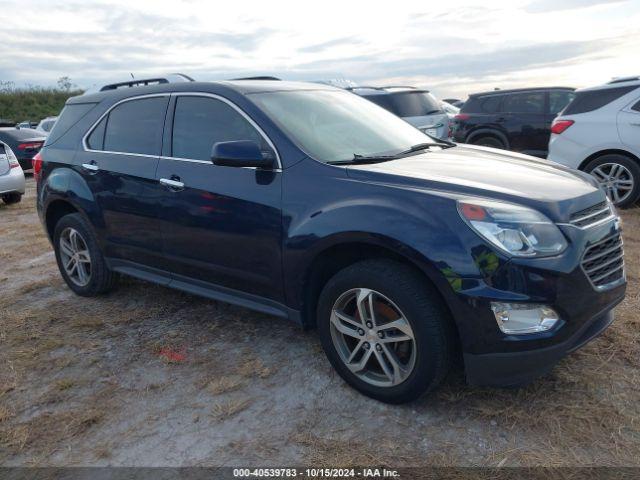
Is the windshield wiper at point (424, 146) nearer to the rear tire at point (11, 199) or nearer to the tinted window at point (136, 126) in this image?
the tinted window at point (136, 126)

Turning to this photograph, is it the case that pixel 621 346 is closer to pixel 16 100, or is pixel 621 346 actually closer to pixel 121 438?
pixel 121 438

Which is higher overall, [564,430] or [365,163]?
[365,163]

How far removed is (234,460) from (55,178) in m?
3.25

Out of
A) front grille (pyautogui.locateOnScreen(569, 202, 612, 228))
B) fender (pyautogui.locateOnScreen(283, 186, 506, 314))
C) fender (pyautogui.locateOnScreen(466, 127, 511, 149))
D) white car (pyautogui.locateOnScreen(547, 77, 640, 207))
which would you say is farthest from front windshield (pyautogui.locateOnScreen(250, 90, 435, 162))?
fender (pyautogui.locateOnScreen(466, 127, 511, 149))

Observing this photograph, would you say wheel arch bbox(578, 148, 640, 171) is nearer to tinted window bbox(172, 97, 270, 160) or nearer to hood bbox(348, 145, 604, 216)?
hood bbox(348, 145, 604, 216)

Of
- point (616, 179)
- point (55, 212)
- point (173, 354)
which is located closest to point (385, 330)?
point (173, 354)

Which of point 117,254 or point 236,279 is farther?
point 117,254

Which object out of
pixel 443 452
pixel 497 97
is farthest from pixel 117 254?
pixel 497 97

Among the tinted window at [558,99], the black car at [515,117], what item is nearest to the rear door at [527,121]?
the black car at [515,117]

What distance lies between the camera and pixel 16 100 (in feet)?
122

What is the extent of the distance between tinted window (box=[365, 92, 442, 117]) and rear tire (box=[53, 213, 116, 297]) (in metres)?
6.92

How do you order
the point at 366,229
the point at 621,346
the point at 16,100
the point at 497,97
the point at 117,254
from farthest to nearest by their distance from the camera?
the point at 16,100
the point at 497,97
the point at 117,254
the point at 621,346
the point at 366,229

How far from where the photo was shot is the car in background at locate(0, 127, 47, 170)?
45.5ft

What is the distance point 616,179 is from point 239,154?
5.95 meters
